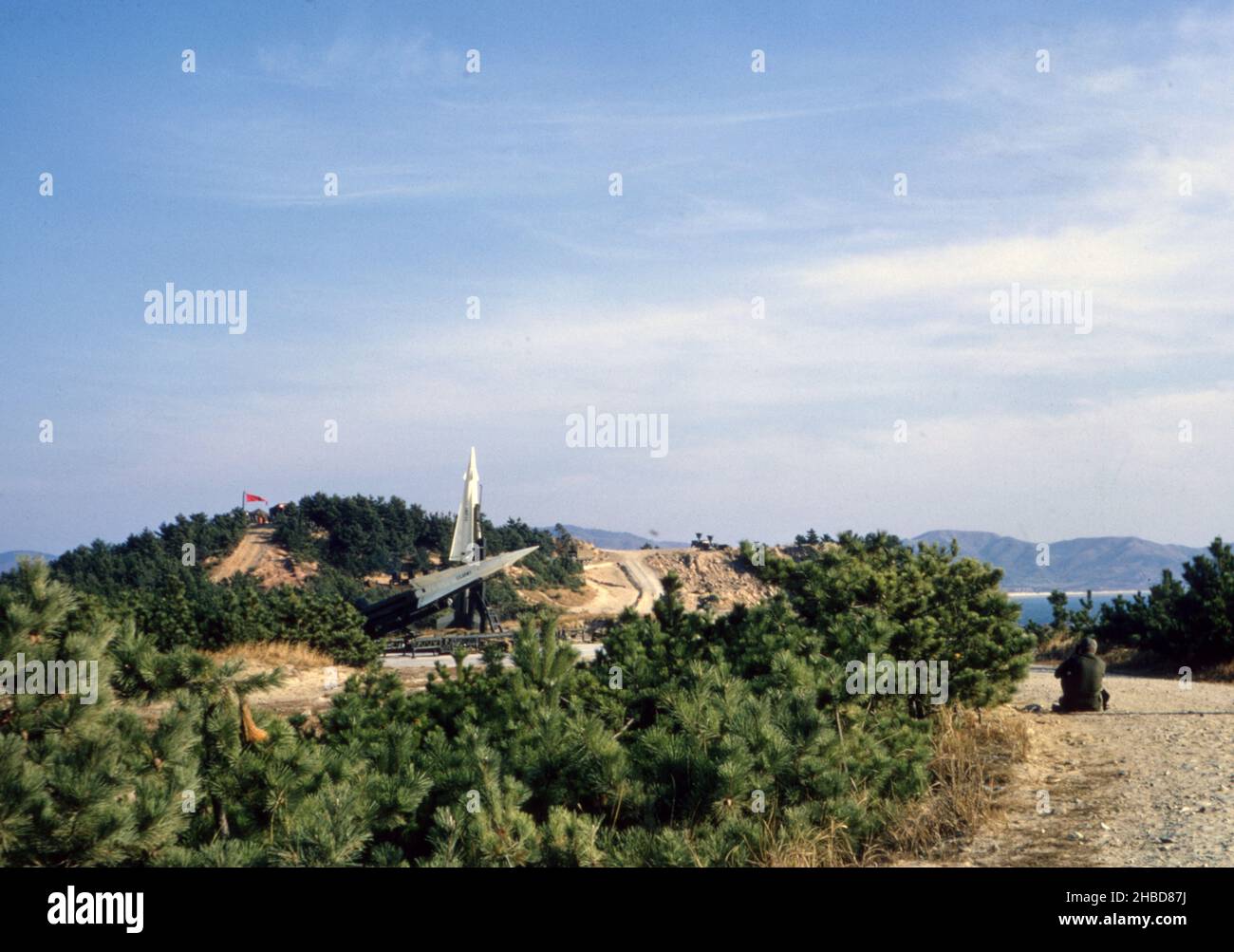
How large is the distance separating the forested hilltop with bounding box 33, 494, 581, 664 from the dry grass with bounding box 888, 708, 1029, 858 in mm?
15409

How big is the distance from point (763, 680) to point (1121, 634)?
57.7 ft

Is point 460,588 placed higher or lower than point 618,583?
higher

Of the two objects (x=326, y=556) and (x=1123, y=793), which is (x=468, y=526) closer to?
(x=326, y=556)

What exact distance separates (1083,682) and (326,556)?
4363 centimetres

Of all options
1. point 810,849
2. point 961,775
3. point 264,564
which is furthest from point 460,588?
point 810,849

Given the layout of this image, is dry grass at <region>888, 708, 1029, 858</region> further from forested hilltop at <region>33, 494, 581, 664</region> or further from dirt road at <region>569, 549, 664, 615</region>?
dirt road at <region>569, 549, 664, 615</region>

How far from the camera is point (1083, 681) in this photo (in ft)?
45.2

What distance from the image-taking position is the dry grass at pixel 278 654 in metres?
21.0

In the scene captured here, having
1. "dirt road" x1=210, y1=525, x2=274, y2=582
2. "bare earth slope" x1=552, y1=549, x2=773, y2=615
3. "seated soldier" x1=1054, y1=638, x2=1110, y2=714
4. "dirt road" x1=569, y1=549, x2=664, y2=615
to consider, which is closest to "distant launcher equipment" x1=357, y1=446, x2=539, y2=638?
"dirt road" x1=569, y1=549, x2=664, y2=615

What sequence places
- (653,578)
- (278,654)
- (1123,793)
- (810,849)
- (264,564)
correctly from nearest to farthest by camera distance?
(810,849)
(1123,793)
(278,654)
(264,564)
(653,578)

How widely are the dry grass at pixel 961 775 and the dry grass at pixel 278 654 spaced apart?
45.5 ft

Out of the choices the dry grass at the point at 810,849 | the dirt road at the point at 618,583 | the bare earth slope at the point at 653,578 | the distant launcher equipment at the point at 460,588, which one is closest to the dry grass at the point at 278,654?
the distant launcher equipment at the point at 460,588

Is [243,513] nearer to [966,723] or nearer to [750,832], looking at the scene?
[966,723]
